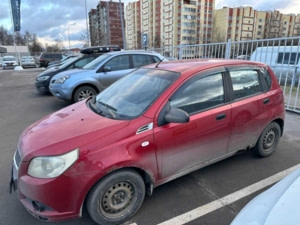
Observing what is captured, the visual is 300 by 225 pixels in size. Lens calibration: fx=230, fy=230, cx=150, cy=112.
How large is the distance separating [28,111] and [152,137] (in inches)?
218

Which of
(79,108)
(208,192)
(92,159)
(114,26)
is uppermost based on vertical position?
(114,26)

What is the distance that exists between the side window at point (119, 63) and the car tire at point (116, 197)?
5100 mm

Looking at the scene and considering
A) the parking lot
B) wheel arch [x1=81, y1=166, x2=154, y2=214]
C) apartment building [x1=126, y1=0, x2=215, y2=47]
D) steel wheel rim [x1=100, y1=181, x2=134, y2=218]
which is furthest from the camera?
apartment building [x1=126, y1=0, x2=215, y2=47]

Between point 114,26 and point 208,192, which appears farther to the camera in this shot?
point 114,26

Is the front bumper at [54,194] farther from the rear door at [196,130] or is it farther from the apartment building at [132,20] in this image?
the apartment building at [132,20]

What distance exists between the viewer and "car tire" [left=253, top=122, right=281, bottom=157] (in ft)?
11.6

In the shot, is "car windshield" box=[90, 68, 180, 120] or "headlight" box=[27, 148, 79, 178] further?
"car windshield" box=[90, 68, 180, 120]

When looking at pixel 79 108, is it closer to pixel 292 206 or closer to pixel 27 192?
pixel 27 192

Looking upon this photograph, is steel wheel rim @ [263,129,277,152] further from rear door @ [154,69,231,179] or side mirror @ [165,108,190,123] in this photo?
side mirror @ [165,108,190,123]

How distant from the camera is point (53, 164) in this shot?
2010mm

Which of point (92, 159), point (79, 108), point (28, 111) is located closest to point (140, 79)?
point (79, 108)

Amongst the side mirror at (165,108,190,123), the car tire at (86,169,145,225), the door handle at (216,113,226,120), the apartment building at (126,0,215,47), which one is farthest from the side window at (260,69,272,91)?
the apartment building at (126,0,215,47)

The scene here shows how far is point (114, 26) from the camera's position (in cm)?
6706

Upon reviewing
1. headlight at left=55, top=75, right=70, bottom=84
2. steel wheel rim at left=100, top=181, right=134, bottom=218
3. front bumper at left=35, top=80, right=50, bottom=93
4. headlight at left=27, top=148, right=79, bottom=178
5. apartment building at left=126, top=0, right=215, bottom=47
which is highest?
apartment building at left=126, top=0, right=215, bottom=47
